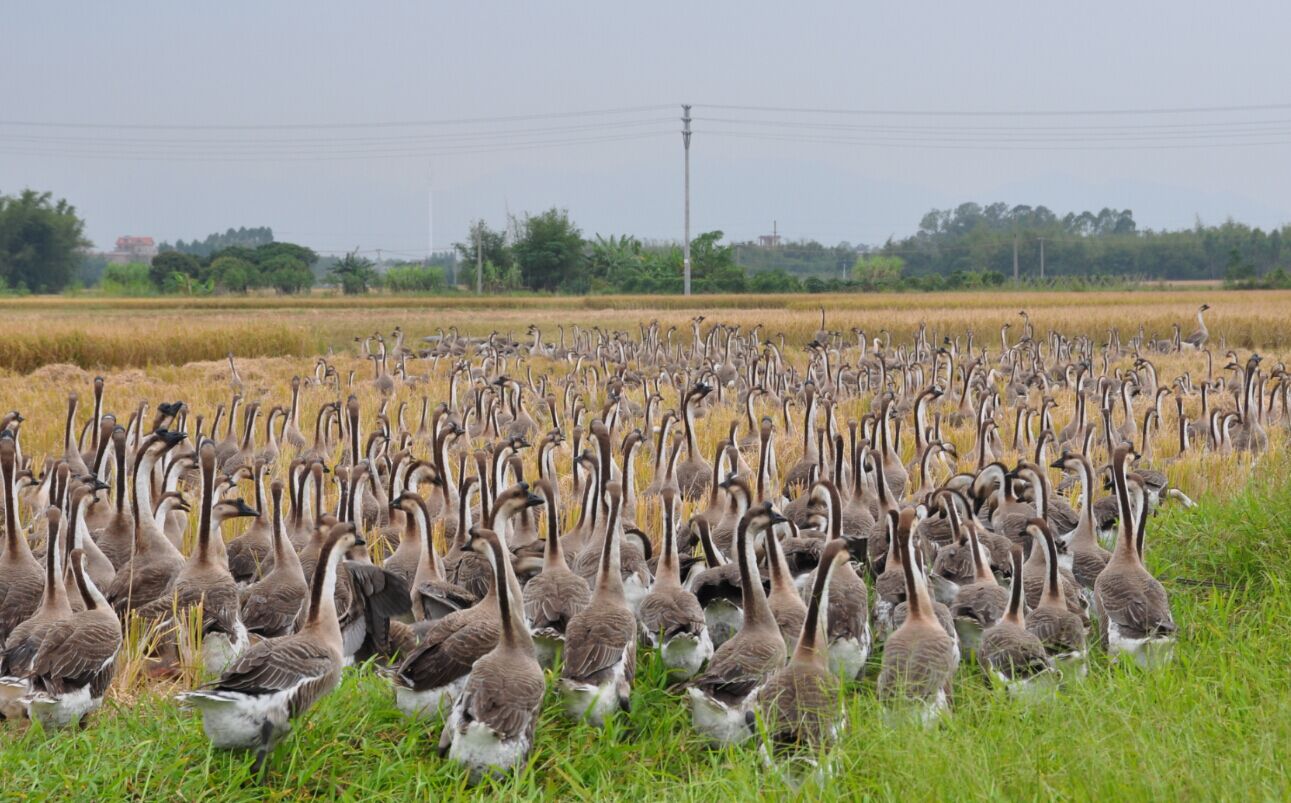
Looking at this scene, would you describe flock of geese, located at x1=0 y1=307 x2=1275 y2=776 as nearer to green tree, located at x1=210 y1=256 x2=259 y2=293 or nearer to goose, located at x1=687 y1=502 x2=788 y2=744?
goose, located at x1=687 y1=502 x2=788 y2=744

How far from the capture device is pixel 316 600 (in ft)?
20.4

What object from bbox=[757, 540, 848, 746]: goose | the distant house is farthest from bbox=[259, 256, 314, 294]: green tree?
the distant house

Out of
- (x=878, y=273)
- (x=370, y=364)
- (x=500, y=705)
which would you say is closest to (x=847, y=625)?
(x=500, y=705)

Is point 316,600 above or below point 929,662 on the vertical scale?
above

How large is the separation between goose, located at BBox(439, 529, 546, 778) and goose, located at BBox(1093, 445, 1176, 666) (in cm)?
367

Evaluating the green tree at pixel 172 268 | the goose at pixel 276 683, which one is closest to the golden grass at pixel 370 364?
the goose at pixel 276 683

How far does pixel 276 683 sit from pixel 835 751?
2.72 metres

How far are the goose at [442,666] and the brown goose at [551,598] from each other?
615 mm

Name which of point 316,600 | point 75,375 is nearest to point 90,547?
point 316,600

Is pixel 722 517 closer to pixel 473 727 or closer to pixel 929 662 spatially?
pixel 929 662

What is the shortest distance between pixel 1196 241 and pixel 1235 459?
94263 millimetres

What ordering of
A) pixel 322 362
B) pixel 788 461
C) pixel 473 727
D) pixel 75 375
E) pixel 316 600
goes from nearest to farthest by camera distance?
pixel 473 727 < pixel 316 600 < pixel 788 461 < pixel 75 375 < pixel 322 362

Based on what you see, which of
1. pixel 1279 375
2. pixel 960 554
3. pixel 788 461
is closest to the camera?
pixel 960 554

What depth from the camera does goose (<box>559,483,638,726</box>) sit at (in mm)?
6371
